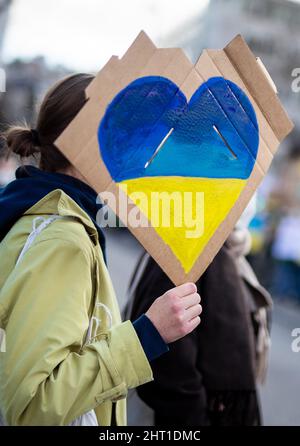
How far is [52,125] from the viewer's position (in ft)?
5.51

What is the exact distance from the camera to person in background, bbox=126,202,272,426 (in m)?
2.28

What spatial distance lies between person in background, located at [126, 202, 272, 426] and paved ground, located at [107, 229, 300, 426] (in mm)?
2085

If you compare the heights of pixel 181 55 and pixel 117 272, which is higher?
pixel 181 55

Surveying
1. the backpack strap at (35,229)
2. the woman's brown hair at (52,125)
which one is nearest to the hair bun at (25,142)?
the woman's brown hair at (52,125)

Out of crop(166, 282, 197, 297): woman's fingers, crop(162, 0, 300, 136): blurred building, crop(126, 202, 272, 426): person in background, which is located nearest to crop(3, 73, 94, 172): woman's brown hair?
crop(166, 282, 197, 297): woman's fingers

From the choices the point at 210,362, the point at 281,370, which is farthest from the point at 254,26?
the point at 210,362

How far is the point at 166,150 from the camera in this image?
1.47 metres

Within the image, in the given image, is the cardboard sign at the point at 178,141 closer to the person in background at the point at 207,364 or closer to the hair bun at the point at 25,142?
the hair bun at the point at 25,142

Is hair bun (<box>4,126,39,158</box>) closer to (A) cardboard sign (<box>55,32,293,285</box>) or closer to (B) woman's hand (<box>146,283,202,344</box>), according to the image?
(A) cardboard sign (<box>55,32,293,285</box>)

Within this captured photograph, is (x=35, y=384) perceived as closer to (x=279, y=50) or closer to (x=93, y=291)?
(x=93, y=291)

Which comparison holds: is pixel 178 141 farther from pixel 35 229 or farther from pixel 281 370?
pixel 281 370
